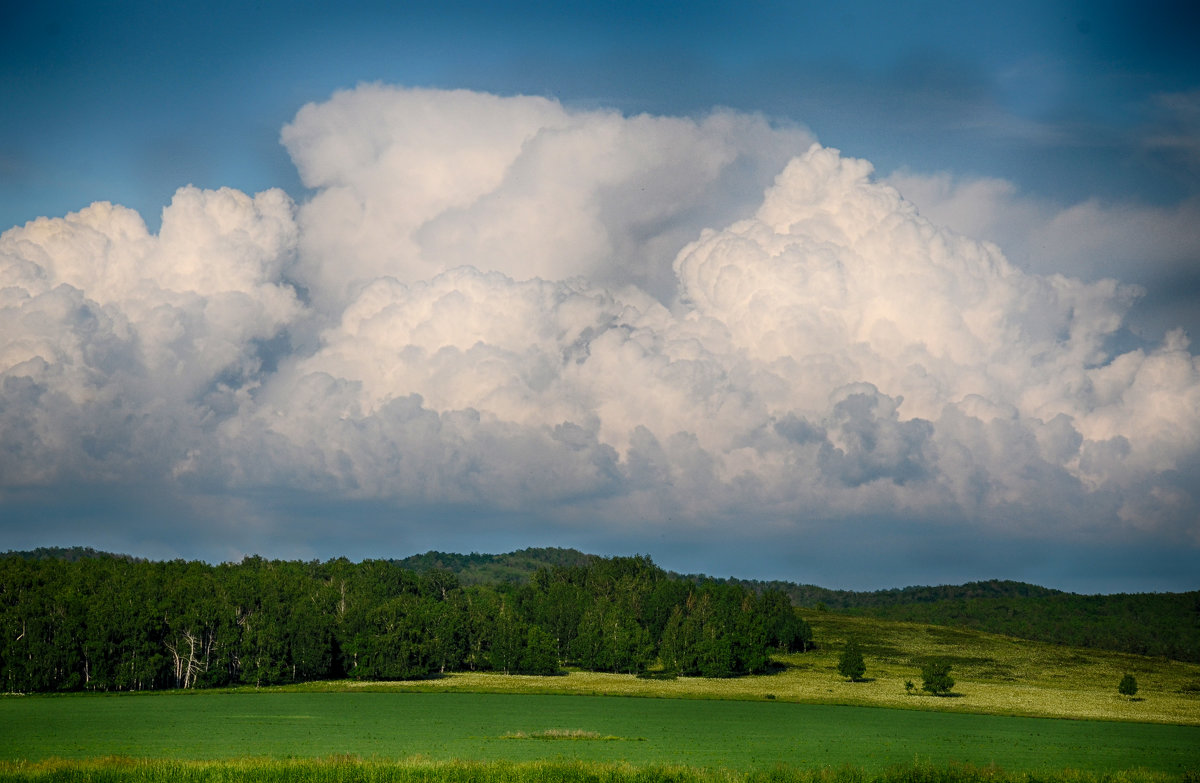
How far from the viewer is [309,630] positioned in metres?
143

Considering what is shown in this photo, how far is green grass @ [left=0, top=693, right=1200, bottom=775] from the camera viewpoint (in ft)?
222

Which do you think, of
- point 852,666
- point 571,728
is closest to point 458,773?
point 571,728

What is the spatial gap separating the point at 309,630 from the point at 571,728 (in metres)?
67.3

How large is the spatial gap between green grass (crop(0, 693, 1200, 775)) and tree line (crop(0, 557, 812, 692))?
503 inches

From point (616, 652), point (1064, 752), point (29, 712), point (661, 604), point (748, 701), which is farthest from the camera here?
point (661, 604)

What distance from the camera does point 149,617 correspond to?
5172 inches

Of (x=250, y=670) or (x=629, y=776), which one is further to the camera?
→ (x=250, y=670)

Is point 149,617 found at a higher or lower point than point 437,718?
higher

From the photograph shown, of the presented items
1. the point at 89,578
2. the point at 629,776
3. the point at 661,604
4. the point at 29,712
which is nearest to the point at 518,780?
the point at 629,776

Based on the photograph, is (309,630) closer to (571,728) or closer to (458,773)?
(571,728)

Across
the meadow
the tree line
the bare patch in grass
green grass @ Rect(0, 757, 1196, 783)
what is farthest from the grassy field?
green grass @ Rect(0, 757, 1196, 783)

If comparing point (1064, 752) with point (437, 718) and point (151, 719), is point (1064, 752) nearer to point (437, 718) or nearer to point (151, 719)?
point (437, 718)

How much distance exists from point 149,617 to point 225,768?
8570cm

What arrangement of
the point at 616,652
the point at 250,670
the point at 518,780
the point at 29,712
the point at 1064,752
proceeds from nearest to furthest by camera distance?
the point at 518,780
the point at 1064,752
the point at 29,712
the point at 250,670
the point at 616,652
